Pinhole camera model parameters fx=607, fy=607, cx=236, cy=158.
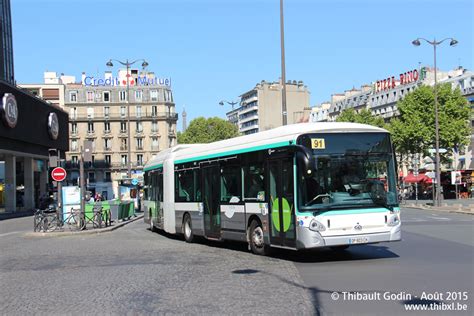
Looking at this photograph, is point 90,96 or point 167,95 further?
point 167,95

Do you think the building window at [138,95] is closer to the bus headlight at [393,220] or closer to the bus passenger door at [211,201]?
the bus passenger door at [211,201]

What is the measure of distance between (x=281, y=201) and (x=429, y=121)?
55456 millimetres

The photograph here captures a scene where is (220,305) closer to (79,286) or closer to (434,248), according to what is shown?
(79,286)

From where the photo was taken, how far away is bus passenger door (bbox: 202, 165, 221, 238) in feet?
54.6

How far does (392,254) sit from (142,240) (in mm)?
9521

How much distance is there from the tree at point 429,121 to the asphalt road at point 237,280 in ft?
162

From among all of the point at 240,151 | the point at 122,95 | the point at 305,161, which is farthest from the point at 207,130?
the point at 305,161

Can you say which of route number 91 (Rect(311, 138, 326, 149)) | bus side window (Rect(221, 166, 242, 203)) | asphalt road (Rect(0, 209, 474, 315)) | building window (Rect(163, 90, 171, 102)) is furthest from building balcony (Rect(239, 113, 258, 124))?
route number 91 (Rect(311, 138, 326, 149))

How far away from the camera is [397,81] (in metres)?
107

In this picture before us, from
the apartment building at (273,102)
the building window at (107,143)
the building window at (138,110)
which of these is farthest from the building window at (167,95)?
the apartment building at (273,102)

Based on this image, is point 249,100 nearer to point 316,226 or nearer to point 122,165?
point 122,165

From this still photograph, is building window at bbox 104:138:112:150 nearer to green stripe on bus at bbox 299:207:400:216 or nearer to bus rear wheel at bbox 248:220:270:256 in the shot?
bus rear wheel at bbox 248:220:270:256

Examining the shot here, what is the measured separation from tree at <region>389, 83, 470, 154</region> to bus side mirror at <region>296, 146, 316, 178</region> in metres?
54.9

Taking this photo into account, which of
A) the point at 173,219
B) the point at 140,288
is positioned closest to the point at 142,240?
the point at 173,219
